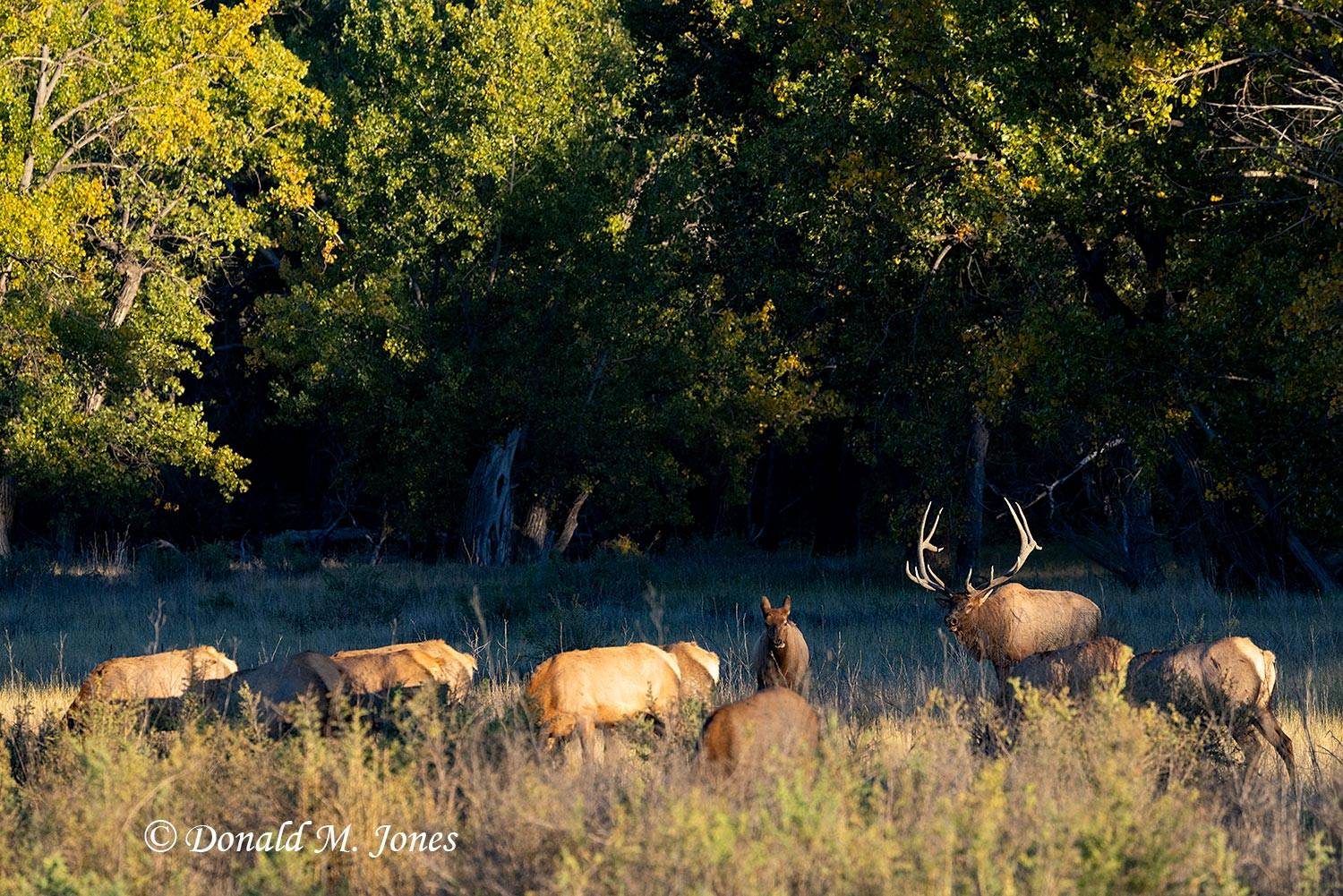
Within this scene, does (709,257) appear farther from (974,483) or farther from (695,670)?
(695,670)

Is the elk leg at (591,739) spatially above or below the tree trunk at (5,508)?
above

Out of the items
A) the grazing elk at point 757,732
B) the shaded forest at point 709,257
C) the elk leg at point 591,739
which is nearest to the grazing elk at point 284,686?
the elk leg at point 591,739

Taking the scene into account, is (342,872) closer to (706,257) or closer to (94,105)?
(706,257)

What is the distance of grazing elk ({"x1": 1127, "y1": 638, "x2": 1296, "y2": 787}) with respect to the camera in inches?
307

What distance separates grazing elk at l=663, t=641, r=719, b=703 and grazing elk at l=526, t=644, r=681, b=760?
0.12 m

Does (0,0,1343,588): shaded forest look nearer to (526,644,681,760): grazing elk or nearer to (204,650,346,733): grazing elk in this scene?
(526,644,681,760): grazing elk

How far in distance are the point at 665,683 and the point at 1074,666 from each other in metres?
2.38

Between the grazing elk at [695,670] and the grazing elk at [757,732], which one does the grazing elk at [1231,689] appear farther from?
the grazing elk at [695,670]

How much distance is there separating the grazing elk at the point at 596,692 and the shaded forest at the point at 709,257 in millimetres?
7055

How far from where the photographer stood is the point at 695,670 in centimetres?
859

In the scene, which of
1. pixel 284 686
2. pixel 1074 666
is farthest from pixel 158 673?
pixel 1074 666

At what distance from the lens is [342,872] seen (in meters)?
5.92

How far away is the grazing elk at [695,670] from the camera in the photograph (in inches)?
328

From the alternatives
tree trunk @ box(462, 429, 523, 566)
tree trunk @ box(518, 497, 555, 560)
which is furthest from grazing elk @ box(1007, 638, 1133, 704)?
tree trunk @ box(518, 497, 555, 560)
